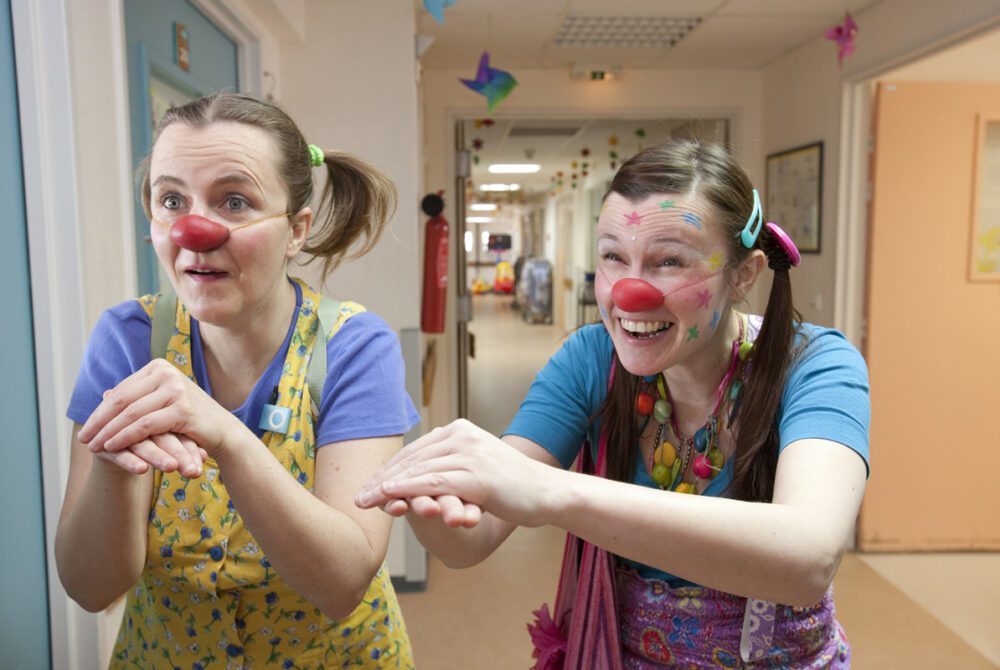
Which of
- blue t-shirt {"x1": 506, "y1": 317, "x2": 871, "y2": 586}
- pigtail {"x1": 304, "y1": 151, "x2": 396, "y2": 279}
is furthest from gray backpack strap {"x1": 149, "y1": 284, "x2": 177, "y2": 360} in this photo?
blue t-shirt {"x1": 506, "y1": 317, "x2": 871, "y2": 586}

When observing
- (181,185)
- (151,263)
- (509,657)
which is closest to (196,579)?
(181,185)

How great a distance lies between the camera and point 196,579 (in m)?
1.01

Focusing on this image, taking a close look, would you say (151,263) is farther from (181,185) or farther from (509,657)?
(509,657)

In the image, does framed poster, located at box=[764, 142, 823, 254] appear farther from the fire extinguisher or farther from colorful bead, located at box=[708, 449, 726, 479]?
colorful bead, located at box=[708, 449, 726, 479]

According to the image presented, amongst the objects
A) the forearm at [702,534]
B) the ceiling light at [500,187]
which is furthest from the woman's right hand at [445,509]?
the ceiling light at [500,187]

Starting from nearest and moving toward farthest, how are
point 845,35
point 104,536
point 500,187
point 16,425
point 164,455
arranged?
point 164,455
point 104,536
point 16,425
point 845,35
point 500,187

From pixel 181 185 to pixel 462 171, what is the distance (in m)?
3.72

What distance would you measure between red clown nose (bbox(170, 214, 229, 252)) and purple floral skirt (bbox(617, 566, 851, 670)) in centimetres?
74

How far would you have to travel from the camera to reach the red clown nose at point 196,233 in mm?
957

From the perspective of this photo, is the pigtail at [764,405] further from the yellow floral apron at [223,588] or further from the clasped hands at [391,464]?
the yellow floral apron at [223,588]

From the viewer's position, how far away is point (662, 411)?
4.05 feet

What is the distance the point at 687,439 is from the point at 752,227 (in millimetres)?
331

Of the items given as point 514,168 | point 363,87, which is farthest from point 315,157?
point 514,168

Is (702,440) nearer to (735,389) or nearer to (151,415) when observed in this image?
(735,389)
